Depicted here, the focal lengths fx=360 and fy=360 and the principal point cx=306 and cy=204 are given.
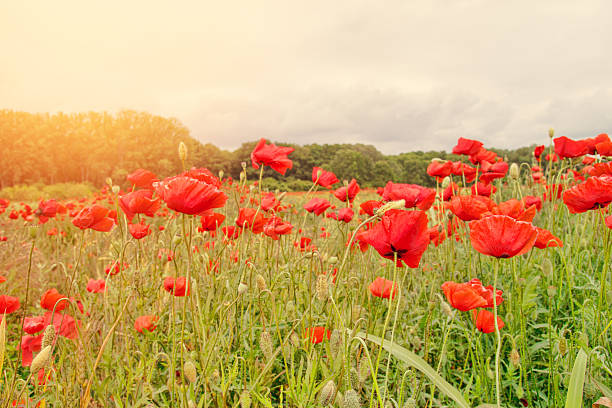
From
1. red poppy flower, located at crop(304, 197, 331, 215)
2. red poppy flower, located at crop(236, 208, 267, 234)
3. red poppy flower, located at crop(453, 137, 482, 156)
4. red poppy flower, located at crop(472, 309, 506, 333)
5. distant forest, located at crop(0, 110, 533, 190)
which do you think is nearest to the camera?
red poppy flower, located at crop(472, 309, 506, 333)

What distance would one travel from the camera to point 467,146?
2.49 metres

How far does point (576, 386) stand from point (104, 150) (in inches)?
1322

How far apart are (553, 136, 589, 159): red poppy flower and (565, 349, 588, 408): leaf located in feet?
6.30

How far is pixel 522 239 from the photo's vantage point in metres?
1.07

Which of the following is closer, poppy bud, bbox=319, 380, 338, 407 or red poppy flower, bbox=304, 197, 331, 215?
poppy bud, bbox=319, 380, 338, 407

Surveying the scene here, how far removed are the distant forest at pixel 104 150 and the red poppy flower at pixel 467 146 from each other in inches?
842

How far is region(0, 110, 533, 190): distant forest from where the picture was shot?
26422mm

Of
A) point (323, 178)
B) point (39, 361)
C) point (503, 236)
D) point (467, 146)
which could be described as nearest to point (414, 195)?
point (503, 236)

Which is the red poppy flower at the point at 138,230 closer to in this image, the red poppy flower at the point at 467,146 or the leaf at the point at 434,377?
the leaf at the point at 434,377

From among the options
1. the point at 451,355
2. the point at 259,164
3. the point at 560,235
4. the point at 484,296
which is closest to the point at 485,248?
the point at 484,296

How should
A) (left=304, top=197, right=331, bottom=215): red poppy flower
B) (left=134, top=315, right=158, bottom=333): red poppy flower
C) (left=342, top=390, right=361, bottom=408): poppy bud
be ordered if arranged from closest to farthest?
(left=342, top=390, right=361, bottom=408): poppy bud, (left=134, top=315, right=158, bottom=333): red poppy flower, (left=304, top=197, right=331, bottom=215): red poppy flower

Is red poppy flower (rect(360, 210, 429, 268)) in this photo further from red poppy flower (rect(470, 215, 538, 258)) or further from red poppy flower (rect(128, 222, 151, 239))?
red poppy flower (rect(128, 222, 151, 239))

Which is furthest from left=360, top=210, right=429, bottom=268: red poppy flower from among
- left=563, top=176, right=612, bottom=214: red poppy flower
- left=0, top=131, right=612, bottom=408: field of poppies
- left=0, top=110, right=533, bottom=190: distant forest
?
left=0, top=110, right=533, bottom=190: distant forest

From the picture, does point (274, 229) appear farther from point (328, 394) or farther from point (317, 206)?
point (328, 394)
